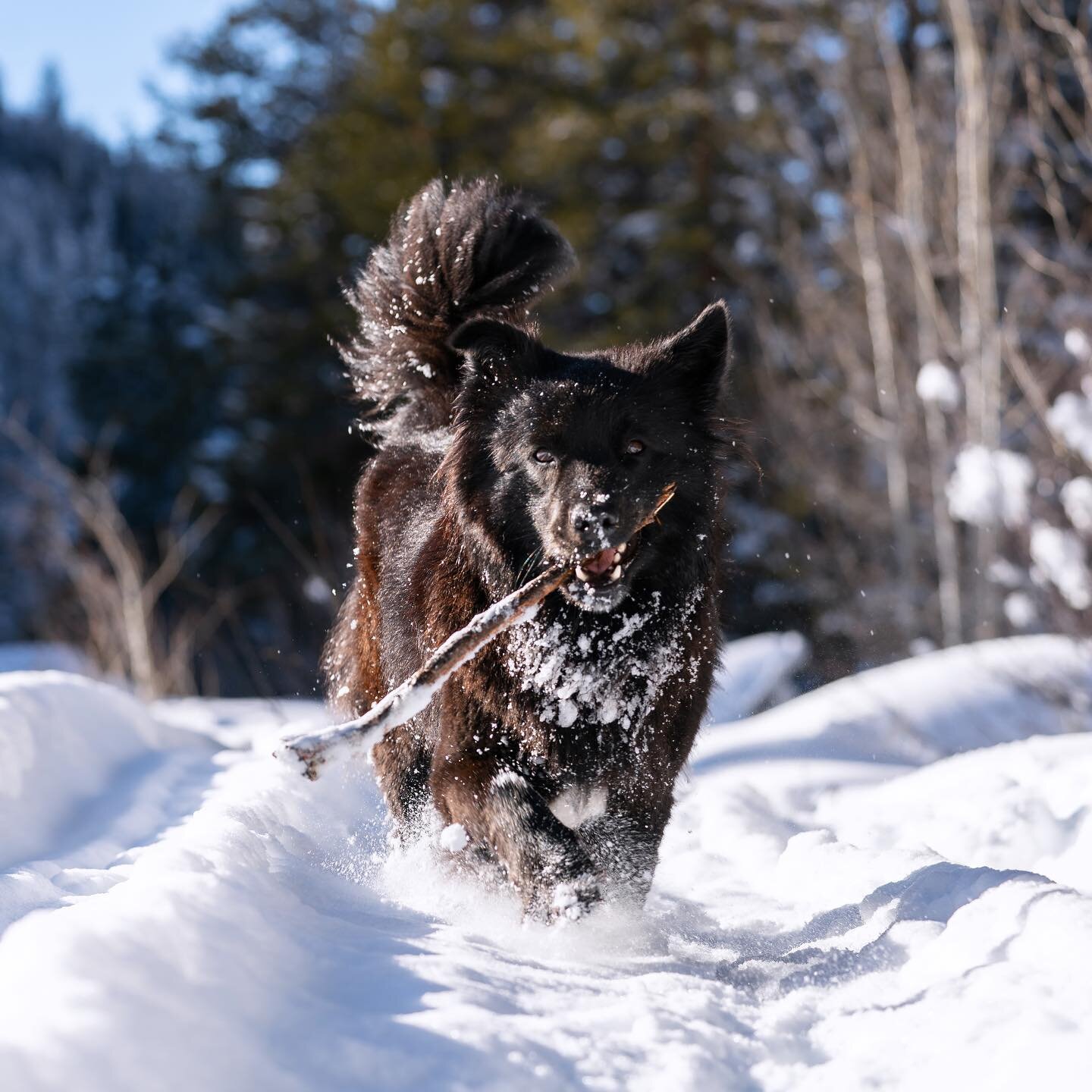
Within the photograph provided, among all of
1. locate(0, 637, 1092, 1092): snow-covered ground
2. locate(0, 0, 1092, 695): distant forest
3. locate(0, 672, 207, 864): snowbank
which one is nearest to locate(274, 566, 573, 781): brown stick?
locate(0, 637, 1092, 1092): snow-covered ground

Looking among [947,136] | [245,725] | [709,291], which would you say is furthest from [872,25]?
[245,725]

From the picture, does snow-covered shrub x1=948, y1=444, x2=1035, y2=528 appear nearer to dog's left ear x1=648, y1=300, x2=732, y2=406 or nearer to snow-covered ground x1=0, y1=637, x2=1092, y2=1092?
snow-covered ground x1=0, y1=637, x2=1092, y2=1092

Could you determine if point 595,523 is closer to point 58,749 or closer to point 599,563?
point 599,563

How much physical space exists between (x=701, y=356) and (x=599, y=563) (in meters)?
0.92

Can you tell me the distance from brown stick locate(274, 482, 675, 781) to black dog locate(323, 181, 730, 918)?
9cm

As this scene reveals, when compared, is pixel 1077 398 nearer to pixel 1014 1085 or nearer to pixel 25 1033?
pixel 1014 1085

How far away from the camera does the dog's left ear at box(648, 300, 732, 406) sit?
143 inches

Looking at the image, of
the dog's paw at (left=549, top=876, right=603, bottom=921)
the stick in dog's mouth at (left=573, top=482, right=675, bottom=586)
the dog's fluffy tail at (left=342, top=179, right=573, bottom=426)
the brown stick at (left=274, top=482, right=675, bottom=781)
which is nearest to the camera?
the brown stick at (left=274, top=482, right=675, bottom=781)

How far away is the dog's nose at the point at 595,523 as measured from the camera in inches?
119

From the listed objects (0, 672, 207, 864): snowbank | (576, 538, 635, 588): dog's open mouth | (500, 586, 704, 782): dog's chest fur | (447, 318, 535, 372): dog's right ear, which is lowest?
(0, 672, 207, 864): snowbank

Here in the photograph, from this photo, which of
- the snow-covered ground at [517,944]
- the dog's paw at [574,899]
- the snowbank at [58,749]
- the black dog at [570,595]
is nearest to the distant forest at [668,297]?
the snowbank at [58,749]

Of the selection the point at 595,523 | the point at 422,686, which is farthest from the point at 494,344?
the point at 422,686

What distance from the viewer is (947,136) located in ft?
42.4

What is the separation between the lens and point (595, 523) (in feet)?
9.89
